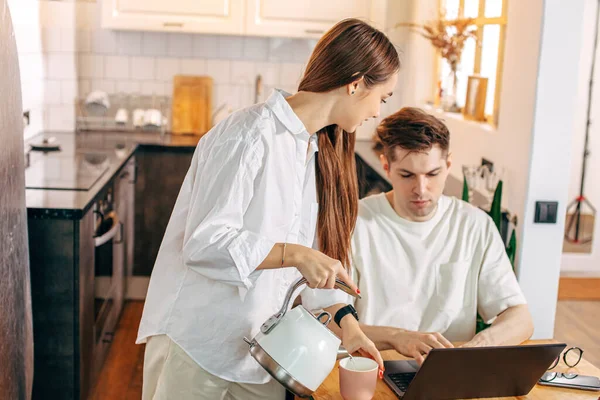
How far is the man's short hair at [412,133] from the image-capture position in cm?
214

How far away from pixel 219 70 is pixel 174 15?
57 centimetres

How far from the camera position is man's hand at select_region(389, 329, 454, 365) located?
1.75 m

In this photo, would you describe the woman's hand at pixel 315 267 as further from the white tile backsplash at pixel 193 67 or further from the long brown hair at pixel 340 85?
the white tile backsplash at pixel 193 67

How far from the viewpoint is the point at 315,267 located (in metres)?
1.48

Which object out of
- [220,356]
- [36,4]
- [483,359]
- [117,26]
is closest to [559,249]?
[483,359]

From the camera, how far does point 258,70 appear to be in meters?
4.98

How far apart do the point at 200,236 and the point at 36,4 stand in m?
3.39

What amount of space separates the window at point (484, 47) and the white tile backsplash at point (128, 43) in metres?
1.93

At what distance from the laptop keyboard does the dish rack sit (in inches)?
132

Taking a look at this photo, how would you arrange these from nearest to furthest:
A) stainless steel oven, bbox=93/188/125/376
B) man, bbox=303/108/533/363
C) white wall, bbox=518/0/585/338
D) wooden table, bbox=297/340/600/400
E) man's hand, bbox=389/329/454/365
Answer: wooden table, bbox=297/340/600/400 → man's hand, bbox=389/329/454/365 → man, bbox=303/108/533/363 → white wall, bbox=518/0/585/338 → stainless steel oven, bbox=93/188/125/376

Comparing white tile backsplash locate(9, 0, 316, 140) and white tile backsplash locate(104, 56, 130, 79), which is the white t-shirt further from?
white tile backsplash locate(104, 56, 130, 79)

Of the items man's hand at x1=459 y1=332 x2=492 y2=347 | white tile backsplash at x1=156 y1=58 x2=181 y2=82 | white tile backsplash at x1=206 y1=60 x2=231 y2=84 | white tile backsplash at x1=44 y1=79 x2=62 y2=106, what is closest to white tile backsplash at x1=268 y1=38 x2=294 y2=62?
white tile backsplash at x1=206 y1=60 x2=231 y2=84

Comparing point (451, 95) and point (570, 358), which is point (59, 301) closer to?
point (570, 358)

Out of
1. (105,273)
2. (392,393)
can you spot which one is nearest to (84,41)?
(105,273)
